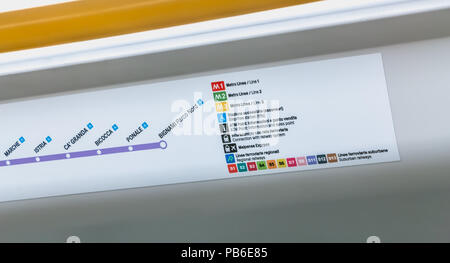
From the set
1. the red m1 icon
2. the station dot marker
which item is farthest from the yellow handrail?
the station dot marker

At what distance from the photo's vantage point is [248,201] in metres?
1.69

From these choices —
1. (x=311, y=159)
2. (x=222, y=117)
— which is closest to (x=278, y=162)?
(x=311, y=159)

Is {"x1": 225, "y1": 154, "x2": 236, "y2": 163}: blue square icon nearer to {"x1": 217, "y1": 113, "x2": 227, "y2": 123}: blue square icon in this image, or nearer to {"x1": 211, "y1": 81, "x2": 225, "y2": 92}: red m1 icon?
{"x1": 217, "y1": 113, "x2": 227, "y2": 123}: blue square icon

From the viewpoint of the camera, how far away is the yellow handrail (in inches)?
48.7

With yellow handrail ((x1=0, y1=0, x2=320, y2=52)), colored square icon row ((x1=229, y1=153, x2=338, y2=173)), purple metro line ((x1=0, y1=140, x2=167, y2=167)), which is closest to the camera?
yellow handrail ((x1=0, y1=0, x2=320, y2=52))

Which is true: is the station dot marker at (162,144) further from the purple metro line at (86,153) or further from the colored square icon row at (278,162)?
the colored square icon row at (278,162)

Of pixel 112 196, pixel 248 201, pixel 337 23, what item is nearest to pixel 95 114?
pixel 112 196

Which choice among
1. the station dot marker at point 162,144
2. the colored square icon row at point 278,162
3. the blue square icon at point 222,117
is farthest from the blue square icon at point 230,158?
the station dot marker at point 162,144

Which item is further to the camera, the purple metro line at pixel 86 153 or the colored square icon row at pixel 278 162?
the purple metro line at pixel 86 153

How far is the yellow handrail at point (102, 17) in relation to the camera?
1.24 m

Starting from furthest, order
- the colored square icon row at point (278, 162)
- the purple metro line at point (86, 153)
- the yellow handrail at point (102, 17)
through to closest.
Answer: the purple metro line at point (86, 153), the colored square icon row at point (278, 162), the yellow handrail at point (102, 17)

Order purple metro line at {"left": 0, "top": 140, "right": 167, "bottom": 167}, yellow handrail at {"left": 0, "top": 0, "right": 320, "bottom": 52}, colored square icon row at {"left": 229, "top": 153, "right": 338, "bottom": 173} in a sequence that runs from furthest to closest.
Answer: purple metro line at {"left": 0, "top": 140, "right": 167, "bottom": 167} → colored square icon row at {"left": 229, "top": 153, "right": 338, "bottom": 173} → yellow handrail at {"left": 0, "top": 0, "right": 320, "bottom": 52}

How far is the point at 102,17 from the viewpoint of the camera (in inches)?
50.0

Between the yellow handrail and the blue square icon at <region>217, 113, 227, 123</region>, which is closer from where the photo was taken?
the yellow handrail
